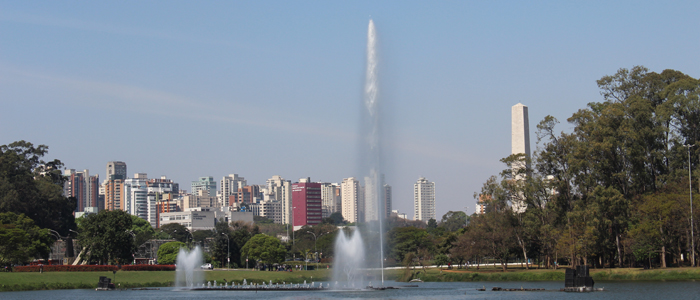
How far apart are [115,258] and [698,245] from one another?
63.1 m

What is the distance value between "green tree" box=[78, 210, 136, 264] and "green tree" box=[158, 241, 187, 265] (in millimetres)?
21266

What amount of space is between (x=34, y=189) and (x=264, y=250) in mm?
35930

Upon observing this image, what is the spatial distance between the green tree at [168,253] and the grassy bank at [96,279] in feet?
88.0

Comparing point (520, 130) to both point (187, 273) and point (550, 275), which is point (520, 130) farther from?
point (187, 273)

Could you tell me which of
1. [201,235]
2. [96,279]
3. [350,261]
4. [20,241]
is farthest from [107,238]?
[201,235]

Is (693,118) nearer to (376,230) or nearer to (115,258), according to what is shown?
(376,230)

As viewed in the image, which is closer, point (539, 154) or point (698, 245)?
point (698, 245)

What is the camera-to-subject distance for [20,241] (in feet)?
244

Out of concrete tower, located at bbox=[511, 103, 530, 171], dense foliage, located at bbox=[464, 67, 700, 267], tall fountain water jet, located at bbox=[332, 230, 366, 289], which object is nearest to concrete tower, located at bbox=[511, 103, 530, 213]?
concrete tower, located at bbox=[511, 103, 530, 171]

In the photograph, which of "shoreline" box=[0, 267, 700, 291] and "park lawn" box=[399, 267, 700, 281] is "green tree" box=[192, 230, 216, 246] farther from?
"park lawn" box=[399, 267, 700, 281]

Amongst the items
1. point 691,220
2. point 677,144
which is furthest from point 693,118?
point 691,220

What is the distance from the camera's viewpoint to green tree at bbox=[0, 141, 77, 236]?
10038 centimetres

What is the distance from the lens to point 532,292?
5328 cm

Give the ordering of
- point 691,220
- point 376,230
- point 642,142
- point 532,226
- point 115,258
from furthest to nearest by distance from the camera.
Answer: point 115,258
point 532,226
point 642,142
point 691,220
point 376,230
